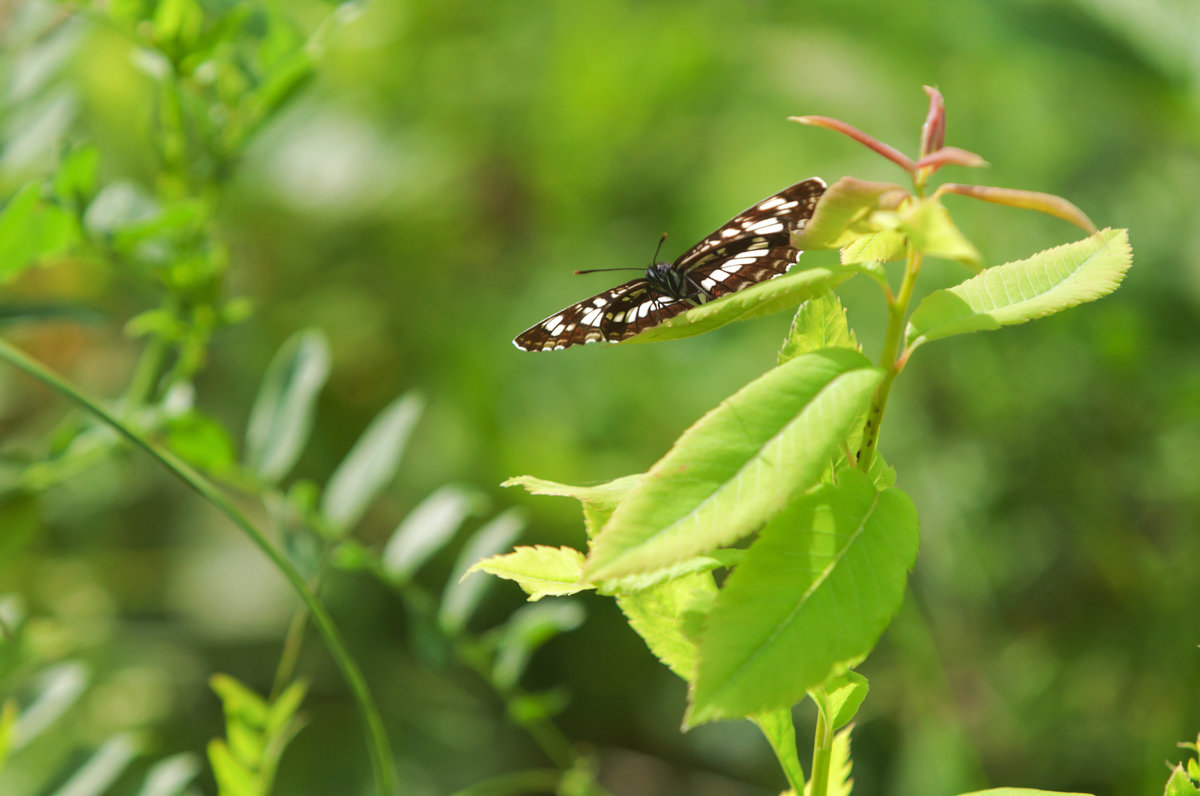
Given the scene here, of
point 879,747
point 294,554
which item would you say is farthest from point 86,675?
point 879,747

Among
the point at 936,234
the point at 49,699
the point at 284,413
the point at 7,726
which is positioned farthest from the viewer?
the point at 284,413

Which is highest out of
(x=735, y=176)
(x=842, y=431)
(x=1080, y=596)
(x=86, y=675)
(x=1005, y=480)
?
(x=842, y=431)

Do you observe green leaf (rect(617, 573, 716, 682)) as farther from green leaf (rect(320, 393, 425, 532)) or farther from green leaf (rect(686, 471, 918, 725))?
green leaf (rect(320, 393, 425, 532))

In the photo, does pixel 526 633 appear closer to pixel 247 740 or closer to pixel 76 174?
pixel 247 740

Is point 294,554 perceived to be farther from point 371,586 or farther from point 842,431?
point 371,586

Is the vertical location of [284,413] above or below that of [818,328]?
below

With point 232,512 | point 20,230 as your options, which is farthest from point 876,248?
point 20,230
